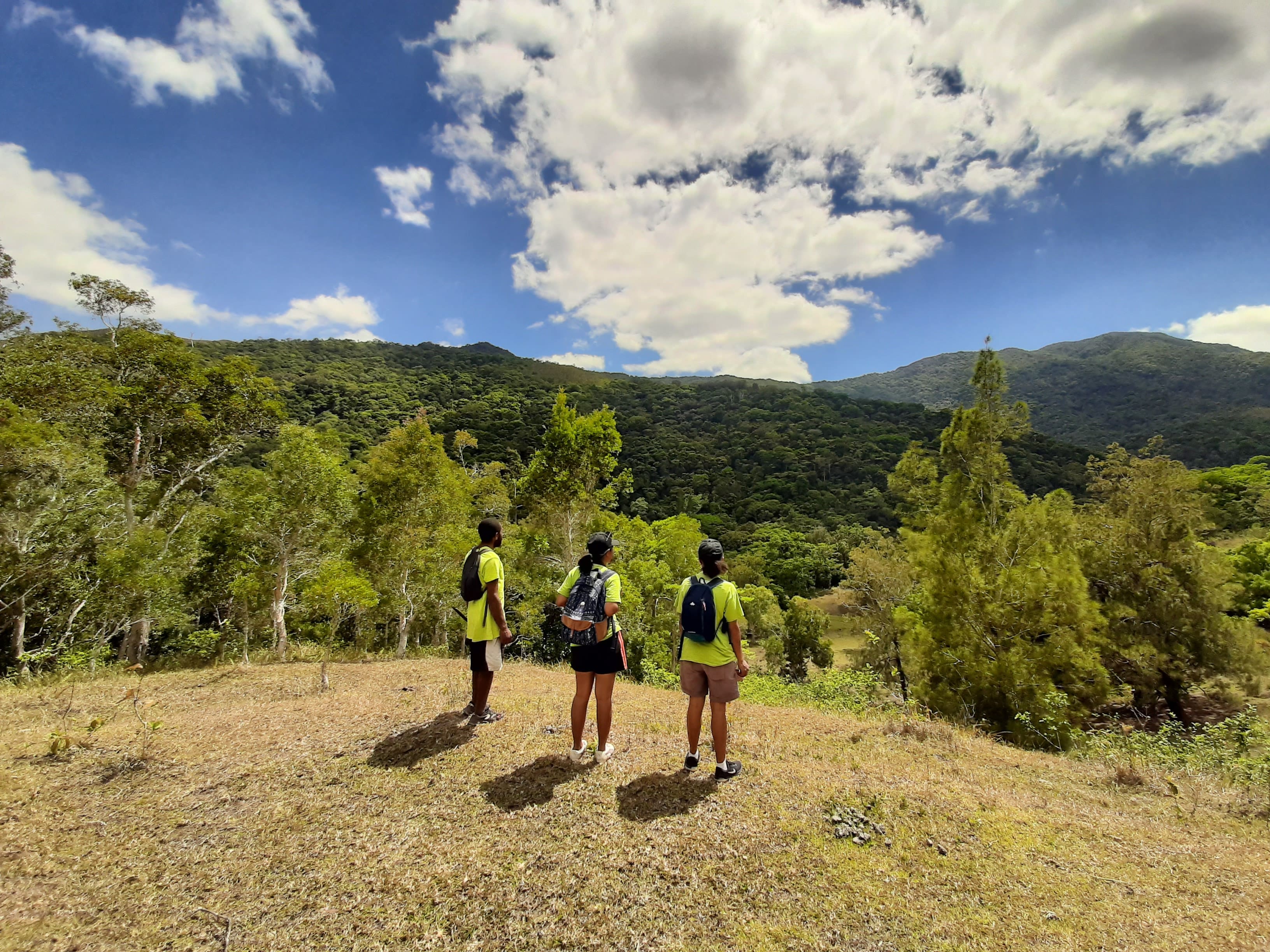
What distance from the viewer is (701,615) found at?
16.4 feet

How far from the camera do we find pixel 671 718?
7.39 m

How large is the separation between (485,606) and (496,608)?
23cm

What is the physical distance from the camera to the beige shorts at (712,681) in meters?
5.06

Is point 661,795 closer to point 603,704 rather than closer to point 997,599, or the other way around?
point 603,704

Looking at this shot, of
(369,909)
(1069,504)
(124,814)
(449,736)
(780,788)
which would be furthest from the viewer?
(1069,504)

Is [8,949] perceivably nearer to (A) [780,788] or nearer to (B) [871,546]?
(A) [780,788]

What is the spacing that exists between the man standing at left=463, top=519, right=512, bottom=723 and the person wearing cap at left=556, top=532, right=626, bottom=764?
0.99m

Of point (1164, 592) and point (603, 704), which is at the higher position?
point (603, 704)

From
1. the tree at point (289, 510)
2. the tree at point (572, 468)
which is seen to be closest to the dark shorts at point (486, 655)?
the tree at point (289, 510)

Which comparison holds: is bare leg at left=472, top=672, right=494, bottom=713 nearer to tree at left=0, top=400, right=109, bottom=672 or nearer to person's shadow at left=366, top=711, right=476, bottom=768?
person's shadow at left=366, top=711, right=476, bottom=768

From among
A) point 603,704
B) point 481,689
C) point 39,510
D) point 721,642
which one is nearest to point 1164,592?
point 721,642

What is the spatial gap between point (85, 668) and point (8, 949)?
12550 millimetres

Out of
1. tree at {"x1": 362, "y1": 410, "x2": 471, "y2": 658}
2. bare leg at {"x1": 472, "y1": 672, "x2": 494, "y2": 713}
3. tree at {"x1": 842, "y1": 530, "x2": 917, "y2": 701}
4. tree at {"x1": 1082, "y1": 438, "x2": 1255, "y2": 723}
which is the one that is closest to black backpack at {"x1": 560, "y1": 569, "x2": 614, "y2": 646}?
bare leg at {"x1": 472, "y1": 672, "x2": 494, "y2": 713}

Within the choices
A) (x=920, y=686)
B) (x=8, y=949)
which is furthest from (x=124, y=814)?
(x=920, y=686)
